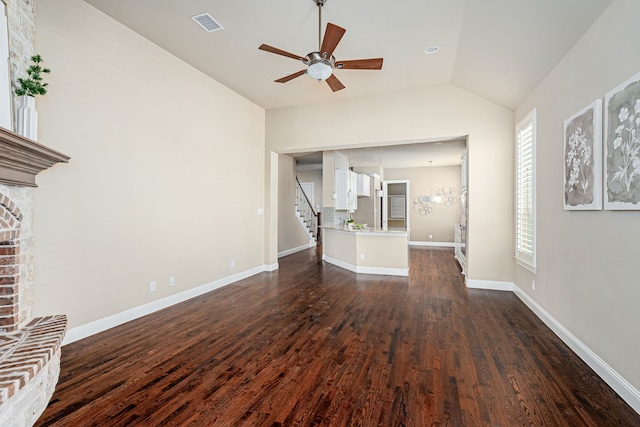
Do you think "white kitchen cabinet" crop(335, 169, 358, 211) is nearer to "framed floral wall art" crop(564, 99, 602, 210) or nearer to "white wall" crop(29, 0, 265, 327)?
"white wall" crop(29, 0, 265, 327)

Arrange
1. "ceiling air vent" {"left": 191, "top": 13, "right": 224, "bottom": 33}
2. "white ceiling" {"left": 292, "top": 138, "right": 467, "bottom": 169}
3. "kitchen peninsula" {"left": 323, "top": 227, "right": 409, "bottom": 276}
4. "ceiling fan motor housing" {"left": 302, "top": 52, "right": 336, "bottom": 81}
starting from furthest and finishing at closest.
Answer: "white ceiling" {"left": 292, "top": 138, "right": 467, "bottom": 169}
"kitchen peninsula" {"left": 323, "top": 227, "right": 409, "bottom": 276}
"ceiling air vent" {"left": 191, "top": 13, "right": 224, "bottom": 33}
"ceiling fan motor housing" {"left": 302, "top": 52, "right": 336, "bottom": 81}

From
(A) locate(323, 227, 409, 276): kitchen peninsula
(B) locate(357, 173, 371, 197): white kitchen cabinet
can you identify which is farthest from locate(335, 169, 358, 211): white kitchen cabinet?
(A) locate(323, 227, 409, 276): kitchen peninsula

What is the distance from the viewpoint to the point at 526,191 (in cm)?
438

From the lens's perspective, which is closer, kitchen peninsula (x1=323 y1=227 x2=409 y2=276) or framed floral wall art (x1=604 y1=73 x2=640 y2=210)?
framed floral wall art (x1=604 y1=73 x2=640 y2=210)

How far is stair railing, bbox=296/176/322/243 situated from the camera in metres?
10.2

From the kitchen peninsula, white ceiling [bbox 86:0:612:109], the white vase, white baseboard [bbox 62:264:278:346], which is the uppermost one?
white ceiling [bbox 86:0:612:109]

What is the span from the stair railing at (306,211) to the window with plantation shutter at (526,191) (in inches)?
255

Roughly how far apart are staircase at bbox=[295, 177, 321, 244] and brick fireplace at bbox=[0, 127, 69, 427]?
7.42 metres

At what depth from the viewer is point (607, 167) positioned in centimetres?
238

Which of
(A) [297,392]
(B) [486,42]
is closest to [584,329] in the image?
(A) [297,392]

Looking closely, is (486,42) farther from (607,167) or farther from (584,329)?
(584,329)

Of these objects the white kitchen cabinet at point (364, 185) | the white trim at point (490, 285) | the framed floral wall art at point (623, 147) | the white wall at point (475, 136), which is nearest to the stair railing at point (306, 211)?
the white kitchen cabinet at point (364, 185)

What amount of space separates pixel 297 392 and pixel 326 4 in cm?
367

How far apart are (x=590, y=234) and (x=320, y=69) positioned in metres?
2.95
